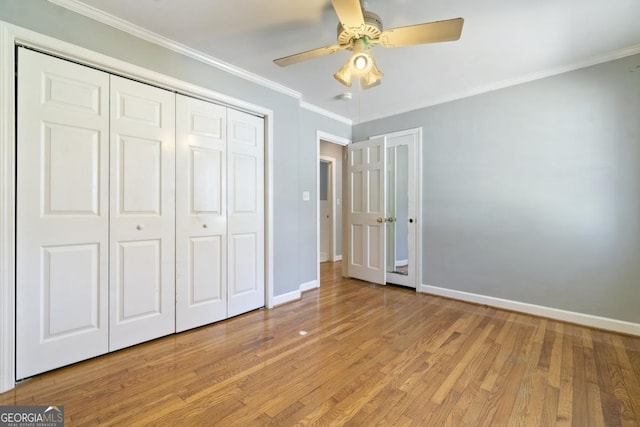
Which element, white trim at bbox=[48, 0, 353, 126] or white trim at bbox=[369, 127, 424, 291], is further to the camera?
white trim at bbox=[369, 127, 424, 291]

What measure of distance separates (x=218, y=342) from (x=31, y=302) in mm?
1239

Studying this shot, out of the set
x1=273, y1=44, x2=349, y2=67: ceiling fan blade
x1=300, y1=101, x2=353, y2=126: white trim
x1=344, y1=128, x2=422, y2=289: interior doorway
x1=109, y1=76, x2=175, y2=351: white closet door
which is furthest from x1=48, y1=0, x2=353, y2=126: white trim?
x1=344, y1=128, x2=422, y2=289: interior doorway

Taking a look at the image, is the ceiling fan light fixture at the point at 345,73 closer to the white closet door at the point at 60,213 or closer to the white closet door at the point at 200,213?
the white closet door at the point at 200,213

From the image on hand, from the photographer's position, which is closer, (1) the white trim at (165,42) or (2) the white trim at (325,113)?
(1) the white trim at (165,42)

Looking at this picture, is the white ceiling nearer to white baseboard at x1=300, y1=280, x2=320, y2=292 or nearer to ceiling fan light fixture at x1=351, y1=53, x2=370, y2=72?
ceiling fan light fixture at x1=351, y1=53, x2=370, y2=72

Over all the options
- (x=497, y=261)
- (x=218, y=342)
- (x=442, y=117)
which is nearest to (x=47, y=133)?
(x=218, y=342)

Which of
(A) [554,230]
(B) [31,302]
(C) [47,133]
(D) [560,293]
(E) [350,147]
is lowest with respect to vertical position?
(D) [560,293]

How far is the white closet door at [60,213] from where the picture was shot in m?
1.68

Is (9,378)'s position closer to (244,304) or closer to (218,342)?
(218,342)

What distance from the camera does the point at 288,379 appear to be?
5.69ft

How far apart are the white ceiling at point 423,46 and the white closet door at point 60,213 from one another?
0.63 meters

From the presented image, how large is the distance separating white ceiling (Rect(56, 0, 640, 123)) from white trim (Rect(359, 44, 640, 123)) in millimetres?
10

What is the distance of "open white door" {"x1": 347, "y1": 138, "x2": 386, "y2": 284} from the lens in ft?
12.5

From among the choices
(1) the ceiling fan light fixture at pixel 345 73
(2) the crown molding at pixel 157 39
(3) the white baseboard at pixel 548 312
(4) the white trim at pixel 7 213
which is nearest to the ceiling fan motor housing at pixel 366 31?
(1) the ceiling fan light fixture at pixel 345 73
